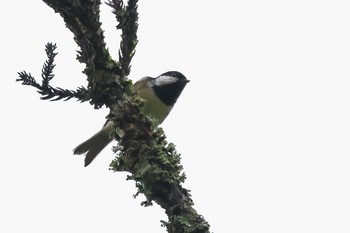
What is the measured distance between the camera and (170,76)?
6340 mm

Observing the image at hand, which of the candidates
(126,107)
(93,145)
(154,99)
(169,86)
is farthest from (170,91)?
(126,107)

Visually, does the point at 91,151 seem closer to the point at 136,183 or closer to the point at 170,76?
the point at 170,76

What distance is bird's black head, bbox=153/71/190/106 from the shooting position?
5.75m

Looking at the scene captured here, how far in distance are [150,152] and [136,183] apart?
6.1 inches

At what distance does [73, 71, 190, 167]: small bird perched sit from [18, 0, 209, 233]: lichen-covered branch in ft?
7.74

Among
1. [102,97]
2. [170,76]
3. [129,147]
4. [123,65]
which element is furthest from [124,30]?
[170,76]

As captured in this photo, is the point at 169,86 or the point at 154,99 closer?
the point at 154,99

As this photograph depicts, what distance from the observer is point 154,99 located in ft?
18.4

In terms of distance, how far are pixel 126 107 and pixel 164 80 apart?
3.78 meters

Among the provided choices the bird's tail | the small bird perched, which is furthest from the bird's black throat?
the bird's tail

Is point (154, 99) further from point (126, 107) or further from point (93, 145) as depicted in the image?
point (126, 107)

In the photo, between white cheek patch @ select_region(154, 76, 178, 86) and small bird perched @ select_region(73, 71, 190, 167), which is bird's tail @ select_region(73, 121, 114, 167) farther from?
white cheek patch @ select_region(154, 76, 178, 86)

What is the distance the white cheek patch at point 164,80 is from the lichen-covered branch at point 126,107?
334 cm

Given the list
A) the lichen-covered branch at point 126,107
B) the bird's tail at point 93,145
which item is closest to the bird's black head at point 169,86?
the bird's tail at point 93,145
